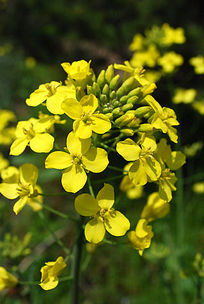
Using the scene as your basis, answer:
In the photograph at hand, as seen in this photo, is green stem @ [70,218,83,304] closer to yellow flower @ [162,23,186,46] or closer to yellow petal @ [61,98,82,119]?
yellow petal @ [61,98,82,119]

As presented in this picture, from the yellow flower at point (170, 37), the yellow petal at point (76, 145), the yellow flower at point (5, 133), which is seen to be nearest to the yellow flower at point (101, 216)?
the yellow petal at point (76, 145)

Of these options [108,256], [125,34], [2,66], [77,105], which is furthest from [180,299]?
[2,66]

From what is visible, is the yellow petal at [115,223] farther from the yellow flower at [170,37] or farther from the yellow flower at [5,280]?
the yellow flower at [170,37]

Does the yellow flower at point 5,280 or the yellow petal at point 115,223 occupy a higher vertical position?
the yellow petal at point 115,223

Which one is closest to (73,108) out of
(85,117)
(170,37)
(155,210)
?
(85,117)

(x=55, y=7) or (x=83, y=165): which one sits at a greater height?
(x=83, y=165)

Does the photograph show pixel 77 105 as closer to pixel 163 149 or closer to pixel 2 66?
pixel 163 149
